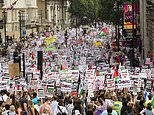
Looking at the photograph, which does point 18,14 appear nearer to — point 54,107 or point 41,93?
point 41,93

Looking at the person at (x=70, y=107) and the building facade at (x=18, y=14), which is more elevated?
the building facade at (x=18, y=14)

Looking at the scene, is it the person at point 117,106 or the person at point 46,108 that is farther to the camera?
the person at point 117,106

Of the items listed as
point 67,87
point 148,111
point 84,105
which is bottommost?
point 84,105

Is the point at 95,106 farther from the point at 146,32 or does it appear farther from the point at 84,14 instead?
the point at 84,14

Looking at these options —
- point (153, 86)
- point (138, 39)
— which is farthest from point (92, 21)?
point (153, 86)

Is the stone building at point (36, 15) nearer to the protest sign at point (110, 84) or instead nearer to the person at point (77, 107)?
the protest sign at point (110, 84)

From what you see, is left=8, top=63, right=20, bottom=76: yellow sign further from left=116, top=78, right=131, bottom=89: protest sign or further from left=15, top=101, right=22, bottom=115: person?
left=15, top=101, right=22, bottom=115: person

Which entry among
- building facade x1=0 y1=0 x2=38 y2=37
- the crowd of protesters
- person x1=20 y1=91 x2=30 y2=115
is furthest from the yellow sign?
building facade x1=0 y1=0 x2=38 y2=37

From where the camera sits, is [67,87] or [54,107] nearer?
[54,107]

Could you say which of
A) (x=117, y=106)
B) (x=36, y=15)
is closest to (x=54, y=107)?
(x=117, y=106)

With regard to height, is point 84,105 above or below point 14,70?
below

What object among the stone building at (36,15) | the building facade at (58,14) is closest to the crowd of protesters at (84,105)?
the stone building at (36,15)

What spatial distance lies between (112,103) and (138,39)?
148 feet

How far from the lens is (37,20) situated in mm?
142625
